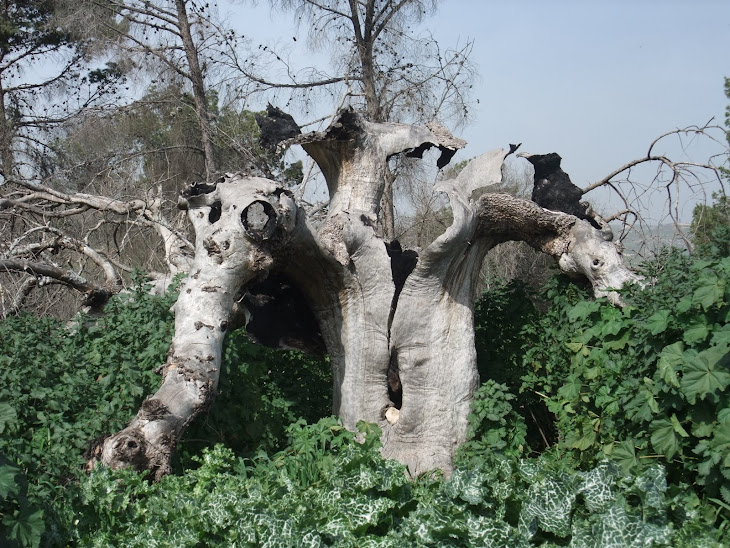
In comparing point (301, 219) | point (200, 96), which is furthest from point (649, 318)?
point (200, 96)

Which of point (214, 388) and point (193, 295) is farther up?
point (193, 295)

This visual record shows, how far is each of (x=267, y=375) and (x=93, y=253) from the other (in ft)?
7.72

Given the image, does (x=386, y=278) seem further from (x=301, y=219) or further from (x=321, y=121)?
(x=321, y=121)

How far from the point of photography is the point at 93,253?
25.7 feet

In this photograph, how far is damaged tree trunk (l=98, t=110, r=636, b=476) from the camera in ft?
19.0

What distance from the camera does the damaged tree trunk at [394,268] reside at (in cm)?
578

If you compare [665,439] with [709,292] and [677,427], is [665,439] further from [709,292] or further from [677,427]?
[709,292]

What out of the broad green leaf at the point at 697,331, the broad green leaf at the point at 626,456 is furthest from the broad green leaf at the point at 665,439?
the broad green leaf at the point at 697,331

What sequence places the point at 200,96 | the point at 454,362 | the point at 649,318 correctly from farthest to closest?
the point at 200,96 → the point at 454,362 → the point at 649,318

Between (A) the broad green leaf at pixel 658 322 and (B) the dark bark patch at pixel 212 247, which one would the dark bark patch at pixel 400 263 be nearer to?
(B) the dark bark patch at pixel 212 247

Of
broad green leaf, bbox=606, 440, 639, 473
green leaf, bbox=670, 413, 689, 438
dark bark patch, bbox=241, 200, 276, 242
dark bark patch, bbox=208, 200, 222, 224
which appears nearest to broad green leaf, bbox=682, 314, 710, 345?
green leaf, bbox=670, 413, 689, 438

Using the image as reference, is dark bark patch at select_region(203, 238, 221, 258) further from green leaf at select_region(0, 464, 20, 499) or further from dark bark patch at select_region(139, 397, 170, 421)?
green leaf at select_region(0, 464, 20, 499)

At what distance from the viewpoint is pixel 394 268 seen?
6688mm

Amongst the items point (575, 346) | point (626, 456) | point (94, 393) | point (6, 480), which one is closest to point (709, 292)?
point (626, 456)
